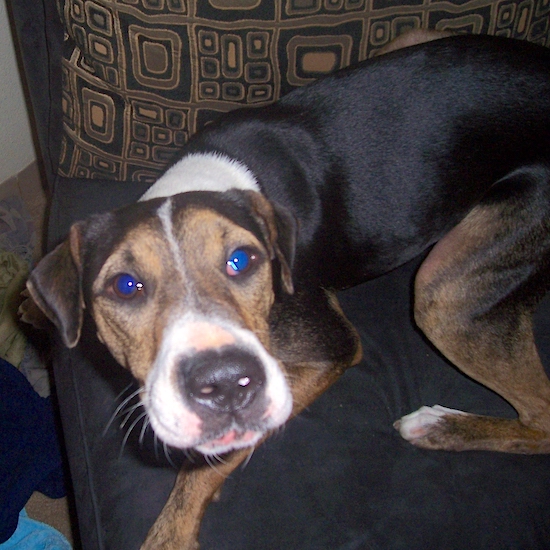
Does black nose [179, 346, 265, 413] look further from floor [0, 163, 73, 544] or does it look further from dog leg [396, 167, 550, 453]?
floor [0, 163, 73, 544]

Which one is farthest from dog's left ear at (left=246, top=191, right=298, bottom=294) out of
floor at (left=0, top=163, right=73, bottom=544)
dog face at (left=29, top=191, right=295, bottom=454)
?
floor at (left=0, top=163, right=73, bottom=544)

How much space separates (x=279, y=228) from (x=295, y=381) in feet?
2.14

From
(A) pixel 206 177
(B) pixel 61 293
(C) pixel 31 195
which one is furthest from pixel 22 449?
(C) pixel 31 195

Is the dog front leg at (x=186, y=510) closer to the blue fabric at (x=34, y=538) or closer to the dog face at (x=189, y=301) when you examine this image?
the dog face at (x=189, y=301)

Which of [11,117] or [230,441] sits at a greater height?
[230,441]

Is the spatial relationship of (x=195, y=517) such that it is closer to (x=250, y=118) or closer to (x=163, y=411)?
(x=163, y=411)

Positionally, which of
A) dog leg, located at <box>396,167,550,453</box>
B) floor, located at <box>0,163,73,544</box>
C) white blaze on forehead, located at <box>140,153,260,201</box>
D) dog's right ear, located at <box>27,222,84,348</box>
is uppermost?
white blaze on forehead, located at <box>140,153,260,201</box>

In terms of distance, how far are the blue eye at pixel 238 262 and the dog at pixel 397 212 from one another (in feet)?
0.04

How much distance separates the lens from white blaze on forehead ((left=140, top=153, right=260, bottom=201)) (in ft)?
8.05

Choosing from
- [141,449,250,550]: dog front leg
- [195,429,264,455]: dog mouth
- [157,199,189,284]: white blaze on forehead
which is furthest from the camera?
[141,449,250,550]: dog front leg

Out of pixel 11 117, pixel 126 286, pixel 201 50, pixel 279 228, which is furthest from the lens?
pixel 11 117

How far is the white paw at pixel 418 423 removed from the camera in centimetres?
241

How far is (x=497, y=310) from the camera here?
258 cm

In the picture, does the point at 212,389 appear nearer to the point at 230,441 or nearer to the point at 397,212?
the point at 230,441
